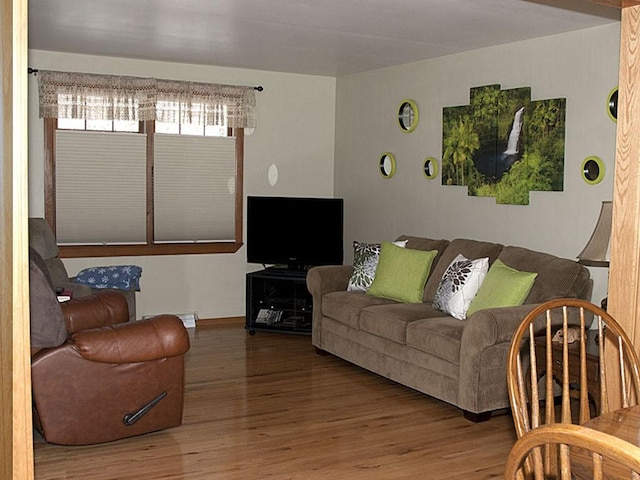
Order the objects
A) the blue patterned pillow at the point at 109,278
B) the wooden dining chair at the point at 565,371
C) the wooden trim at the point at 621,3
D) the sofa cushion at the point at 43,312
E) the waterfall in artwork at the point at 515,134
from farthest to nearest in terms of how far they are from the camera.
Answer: the blue patterned pillow at the point at 109,278 < the waterfall in artwork at the point at 515,134 < the sofa cushion at the point at 43,312 < the wooden trim at the point at 621,3 < the wooden dining chair at the point at 565,371

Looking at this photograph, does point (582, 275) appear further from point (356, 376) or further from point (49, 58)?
point (49, 58)

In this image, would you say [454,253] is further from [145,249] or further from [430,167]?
[145,249]

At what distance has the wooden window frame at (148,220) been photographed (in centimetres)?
663

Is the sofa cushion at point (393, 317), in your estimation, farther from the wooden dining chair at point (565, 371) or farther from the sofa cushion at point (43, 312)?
the sofa cushion at point (43, 312)

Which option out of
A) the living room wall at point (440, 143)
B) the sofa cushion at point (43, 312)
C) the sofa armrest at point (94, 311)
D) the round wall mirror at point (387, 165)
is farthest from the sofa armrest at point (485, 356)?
the round wall mirror at point (387, 165)

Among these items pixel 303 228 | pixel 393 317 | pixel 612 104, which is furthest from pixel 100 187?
pixel 612 104

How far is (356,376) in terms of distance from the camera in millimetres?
5578

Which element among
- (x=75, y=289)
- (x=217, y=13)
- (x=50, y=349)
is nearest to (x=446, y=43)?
(x=217, y=13)

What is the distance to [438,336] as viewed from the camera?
4770 millimetres

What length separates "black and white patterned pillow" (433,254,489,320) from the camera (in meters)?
5.07

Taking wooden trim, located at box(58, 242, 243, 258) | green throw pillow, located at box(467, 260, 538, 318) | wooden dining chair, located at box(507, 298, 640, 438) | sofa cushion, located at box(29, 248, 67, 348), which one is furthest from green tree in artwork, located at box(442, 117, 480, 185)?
sofa cushion, located at box(29, 248, 67, 348)

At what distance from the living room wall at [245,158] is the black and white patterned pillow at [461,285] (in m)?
2.84

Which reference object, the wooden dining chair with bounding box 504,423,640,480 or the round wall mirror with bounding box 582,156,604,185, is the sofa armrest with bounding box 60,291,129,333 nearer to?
the round wall mirror with bounding box 582,156,604,185

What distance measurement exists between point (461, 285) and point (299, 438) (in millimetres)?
1568
